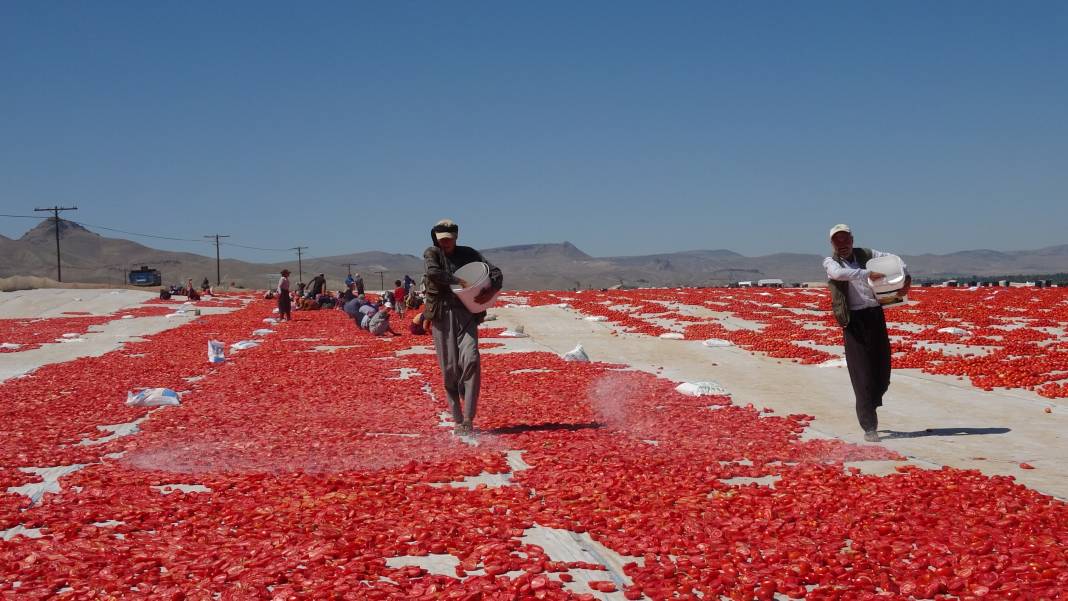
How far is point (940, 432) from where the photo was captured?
10.0 m

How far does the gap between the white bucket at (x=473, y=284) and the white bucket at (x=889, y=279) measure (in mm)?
4238

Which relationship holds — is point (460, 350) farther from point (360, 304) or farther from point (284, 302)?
point (284, 302)

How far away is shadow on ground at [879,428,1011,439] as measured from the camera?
981 centimetres

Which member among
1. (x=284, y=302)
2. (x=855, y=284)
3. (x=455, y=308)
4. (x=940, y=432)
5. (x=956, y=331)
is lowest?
(x=940, y=432)

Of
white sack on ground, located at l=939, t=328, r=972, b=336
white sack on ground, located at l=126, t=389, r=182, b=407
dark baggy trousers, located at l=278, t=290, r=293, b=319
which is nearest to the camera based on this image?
white sack on ground, located at l=126, t=389, r=182, b=407

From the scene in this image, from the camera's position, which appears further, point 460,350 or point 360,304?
point 360,304

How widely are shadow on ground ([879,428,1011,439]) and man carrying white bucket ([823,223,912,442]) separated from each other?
460 mm

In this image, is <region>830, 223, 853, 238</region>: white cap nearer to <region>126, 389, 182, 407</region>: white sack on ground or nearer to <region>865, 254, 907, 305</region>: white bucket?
<region>865, 254, 907, 305</region>: white bucket

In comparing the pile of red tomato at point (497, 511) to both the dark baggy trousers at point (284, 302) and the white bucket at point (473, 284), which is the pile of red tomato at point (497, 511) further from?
the dark baggy trousers at point (284, 302)

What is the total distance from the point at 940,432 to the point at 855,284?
83.3 inches

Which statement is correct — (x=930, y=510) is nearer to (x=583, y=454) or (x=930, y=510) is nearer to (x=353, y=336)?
(x=583, y=454)

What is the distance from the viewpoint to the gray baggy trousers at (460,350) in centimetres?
983

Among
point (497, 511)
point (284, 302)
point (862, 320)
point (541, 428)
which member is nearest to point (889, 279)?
point (862, 320)

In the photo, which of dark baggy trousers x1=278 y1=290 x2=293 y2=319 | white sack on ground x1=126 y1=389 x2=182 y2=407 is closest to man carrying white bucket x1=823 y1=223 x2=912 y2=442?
white sack on ground x1=126 y1=389 x2=182 y2=407
